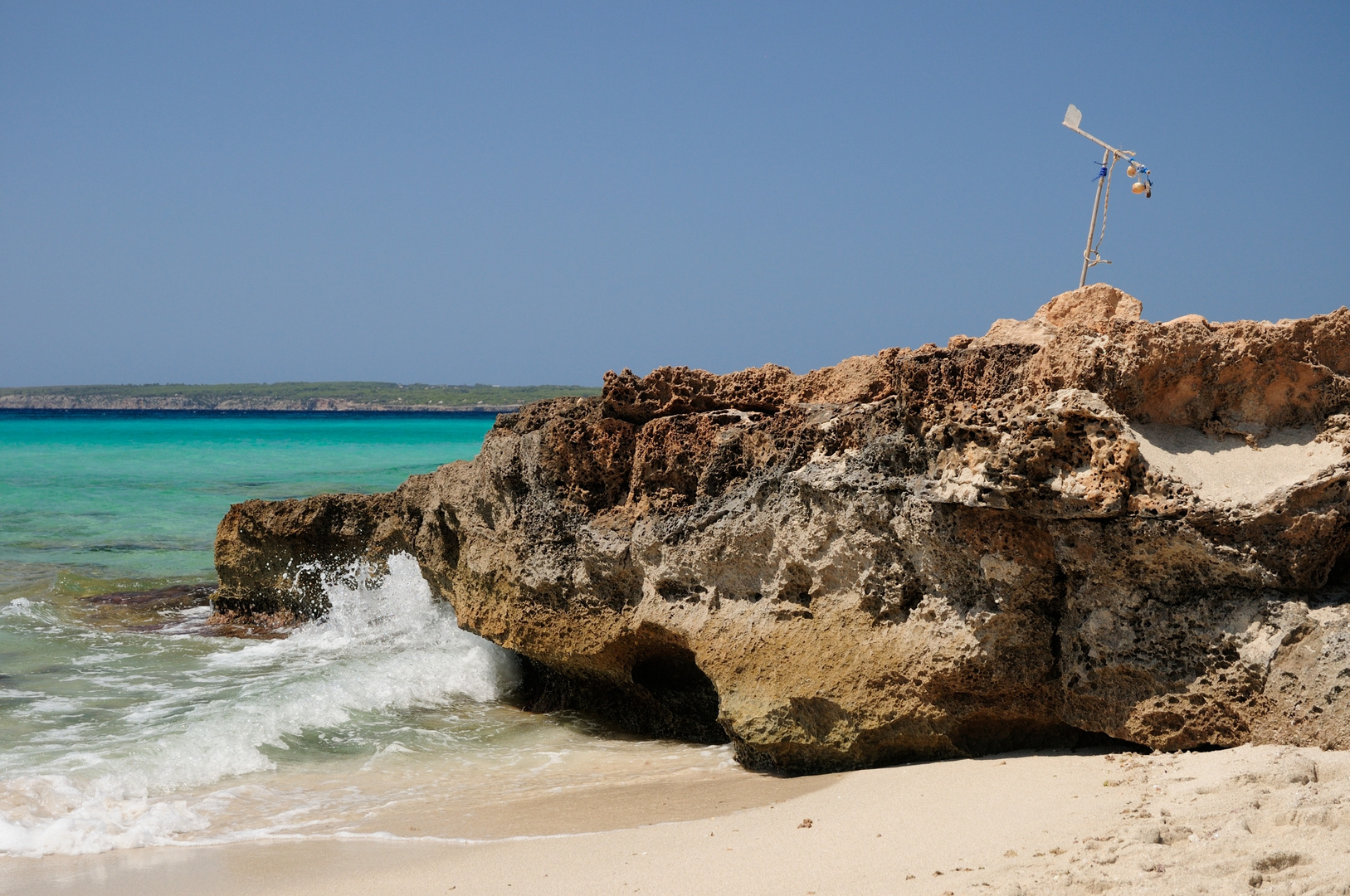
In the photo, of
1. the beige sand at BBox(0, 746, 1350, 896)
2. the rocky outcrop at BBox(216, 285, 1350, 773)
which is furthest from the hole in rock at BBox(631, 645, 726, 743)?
the beige sand at BBox(0, 746, 1350, 896)

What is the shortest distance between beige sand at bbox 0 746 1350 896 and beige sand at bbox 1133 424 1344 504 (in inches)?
37.1

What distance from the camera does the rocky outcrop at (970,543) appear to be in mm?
3785

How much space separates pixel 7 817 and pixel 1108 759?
4.89 m

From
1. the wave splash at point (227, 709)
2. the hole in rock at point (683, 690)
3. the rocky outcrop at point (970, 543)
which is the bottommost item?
the wave splash at point (227, 709)

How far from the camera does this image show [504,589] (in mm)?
6195

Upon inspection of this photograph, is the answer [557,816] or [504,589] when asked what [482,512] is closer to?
[504,589]

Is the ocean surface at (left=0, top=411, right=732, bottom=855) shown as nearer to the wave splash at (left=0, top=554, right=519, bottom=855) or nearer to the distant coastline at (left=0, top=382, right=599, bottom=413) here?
the wave splash at (left=0, top=554, right=519, bottom=855)

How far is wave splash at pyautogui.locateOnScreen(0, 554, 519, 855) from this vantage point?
4.78 metres

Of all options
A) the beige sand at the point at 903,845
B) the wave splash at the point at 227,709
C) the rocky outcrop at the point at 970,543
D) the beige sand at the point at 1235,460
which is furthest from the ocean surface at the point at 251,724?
the beige sand at the point at 1235,460

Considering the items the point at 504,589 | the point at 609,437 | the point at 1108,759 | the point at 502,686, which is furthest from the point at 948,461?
the point at 502,686

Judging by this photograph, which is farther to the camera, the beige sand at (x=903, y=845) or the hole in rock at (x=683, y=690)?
the hole in rock at (x=683, y=690)

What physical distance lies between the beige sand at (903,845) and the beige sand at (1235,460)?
944mm

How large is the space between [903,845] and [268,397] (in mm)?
98251

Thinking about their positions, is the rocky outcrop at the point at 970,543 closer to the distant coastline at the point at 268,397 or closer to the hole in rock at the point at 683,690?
the hole in rock at the point at 683,690
